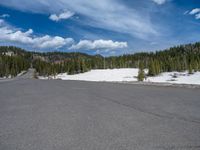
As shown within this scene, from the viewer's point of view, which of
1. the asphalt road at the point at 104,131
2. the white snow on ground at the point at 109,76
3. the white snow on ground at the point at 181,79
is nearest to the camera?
the asphalt road at the point at 104,131

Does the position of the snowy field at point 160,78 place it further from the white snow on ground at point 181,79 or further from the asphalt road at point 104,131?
the asphalt road at point 104,131

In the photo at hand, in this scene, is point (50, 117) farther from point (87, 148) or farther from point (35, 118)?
point (87, 148)

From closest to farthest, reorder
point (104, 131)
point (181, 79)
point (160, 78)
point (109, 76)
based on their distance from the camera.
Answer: point (104, 131) → point (181, 79) → point (160, 78) → point (109, 76)

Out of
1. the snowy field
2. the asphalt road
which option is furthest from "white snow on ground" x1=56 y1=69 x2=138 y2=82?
the asphalt road

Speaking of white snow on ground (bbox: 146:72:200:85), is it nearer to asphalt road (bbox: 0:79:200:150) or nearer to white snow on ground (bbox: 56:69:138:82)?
white snow on ground (bbox: 56:69:138:82)

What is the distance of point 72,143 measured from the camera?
14.9ft

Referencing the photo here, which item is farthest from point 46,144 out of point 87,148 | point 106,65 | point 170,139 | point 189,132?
point 106,65

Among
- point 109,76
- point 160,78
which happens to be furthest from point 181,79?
point 109,76

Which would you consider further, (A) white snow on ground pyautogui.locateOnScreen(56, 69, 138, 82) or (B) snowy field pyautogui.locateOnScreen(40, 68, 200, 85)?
(A) white snow on ground pyautogui.locateOnScreen(56, 69, 138, 82)

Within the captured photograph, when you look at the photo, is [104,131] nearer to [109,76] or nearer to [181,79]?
[181,79]

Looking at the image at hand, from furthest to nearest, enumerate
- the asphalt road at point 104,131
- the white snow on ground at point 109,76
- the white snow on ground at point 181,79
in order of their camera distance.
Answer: the white snow on ground at point 109,76 < the white snow on ground at point 181,79 < the asphalt road at point 104,131

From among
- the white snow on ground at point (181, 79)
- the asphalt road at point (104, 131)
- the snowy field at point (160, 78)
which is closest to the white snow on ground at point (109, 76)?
the snowy field at point (160, 78)

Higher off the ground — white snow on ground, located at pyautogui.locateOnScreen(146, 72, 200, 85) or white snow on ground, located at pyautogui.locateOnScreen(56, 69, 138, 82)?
white snow on ground, located at pyautogui.locateOnScreen(56, 69, 138, 82)

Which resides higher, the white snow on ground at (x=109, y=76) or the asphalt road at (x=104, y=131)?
the white snow on ground at (x=109, y=76)
